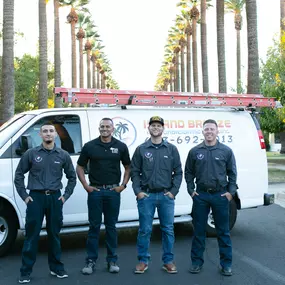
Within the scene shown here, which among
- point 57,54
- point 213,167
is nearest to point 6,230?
point 213,167

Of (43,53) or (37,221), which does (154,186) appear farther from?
(43,53)

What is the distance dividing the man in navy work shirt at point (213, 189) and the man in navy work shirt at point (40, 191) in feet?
5.61

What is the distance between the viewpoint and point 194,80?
43500mm

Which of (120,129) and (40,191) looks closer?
(40,191)

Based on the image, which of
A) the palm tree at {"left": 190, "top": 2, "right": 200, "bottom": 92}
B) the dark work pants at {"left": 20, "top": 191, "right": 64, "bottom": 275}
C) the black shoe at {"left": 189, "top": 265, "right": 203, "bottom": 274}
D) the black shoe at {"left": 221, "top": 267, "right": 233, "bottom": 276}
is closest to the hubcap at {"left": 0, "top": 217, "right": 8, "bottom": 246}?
the dark work pants at {"left": 20, "top": 191, "right": 64, "bottom": 275}

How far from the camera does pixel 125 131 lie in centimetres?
809

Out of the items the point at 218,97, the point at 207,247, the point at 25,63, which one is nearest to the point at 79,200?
the point at 207,247

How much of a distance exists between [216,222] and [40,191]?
226cm

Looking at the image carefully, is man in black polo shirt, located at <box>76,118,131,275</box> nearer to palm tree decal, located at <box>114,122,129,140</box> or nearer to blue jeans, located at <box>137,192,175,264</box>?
blue jeans, located at <box>137,192,175,264</box>

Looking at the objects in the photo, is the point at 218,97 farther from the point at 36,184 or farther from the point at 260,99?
the point at 36,184

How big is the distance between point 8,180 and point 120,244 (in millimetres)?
2180

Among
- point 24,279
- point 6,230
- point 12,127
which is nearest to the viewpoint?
point 24,279

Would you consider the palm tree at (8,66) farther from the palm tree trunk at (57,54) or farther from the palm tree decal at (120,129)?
the palm tree decal at (120,129)

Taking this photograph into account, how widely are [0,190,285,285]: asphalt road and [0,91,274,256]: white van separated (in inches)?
17.7
